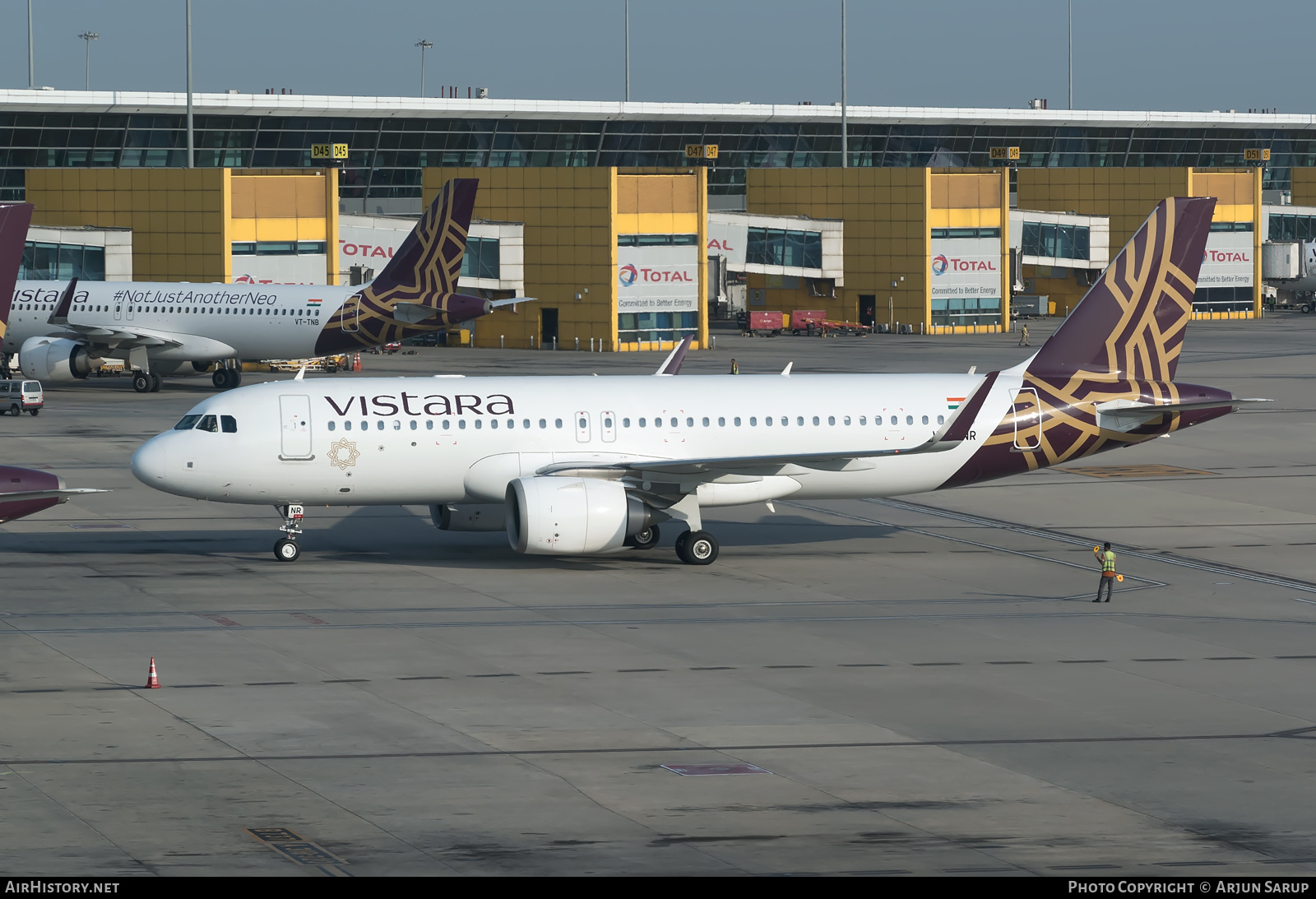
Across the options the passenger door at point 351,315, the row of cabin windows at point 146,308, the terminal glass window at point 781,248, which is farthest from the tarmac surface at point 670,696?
the terminal glass window at point 781,248

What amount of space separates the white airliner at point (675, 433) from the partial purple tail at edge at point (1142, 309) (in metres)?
0.05

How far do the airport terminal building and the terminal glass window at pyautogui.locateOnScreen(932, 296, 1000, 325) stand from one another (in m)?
0.19

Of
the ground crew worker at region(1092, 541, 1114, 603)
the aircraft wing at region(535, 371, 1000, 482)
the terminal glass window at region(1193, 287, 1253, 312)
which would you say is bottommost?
the ground crew worker at region(1092, 541, 1114, 603)

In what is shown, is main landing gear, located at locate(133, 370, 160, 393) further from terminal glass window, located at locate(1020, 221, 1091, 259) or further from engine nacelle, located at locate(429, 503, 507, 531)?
terminal glass window, located at locate(1020, 221, 1091, 259)

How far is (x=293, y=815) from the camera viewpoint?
71.6 ft

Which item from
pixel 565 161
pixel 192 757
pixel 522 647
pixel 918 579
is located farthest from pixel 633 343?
pixel 192 757

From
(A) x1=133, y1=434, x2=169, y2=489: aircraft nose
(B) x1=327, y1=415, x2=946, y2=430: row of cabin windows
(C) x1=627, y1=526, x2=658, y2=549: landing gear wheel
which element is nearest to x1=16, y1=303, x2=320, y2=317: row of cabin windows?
(B) x1=327, y1=415, x2=946, y2=430: row of cabin windows

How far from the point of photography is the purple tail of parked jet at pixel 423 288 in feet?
270

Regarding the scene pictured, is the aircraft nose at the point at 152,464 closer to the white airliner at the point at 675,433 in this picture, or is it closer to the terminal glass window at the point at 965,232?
the white airliner at the point at 675,433

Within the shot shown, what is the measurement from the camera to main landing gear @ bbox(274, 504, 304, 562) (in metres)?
41.0

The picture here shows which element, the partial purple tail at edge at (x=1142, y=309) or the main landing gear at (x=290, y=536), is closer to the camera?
the main landing gear at (x=290, y=536)

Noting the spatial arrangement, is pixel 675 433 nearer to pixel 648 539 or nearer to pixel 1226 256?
pixel 648 539

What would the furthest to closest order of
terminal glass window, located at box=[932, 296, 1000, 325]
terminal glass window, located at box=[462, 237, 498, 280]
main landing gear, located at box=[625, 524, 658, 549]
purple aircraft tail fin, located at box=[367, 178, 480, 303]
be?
terminal glass window, located at box=[932, 296, 1000, 325]
terminal glass window, located at box=[462, 237, 498, 280]
purple aircraft tail fin, located at box=[367, 178, 480, 303]
main landing gear, located at box=[625, 524, 658, 549]

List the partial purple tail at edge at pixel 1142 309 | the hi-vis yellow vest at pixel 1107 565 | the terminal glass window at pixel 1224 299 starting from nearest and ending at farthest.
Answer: the hi-vis yellow vest at pixel 1107 565 < the partial purple tail at edge at pixel 1142 309 < the terminal glass window at pixel 1224 299
